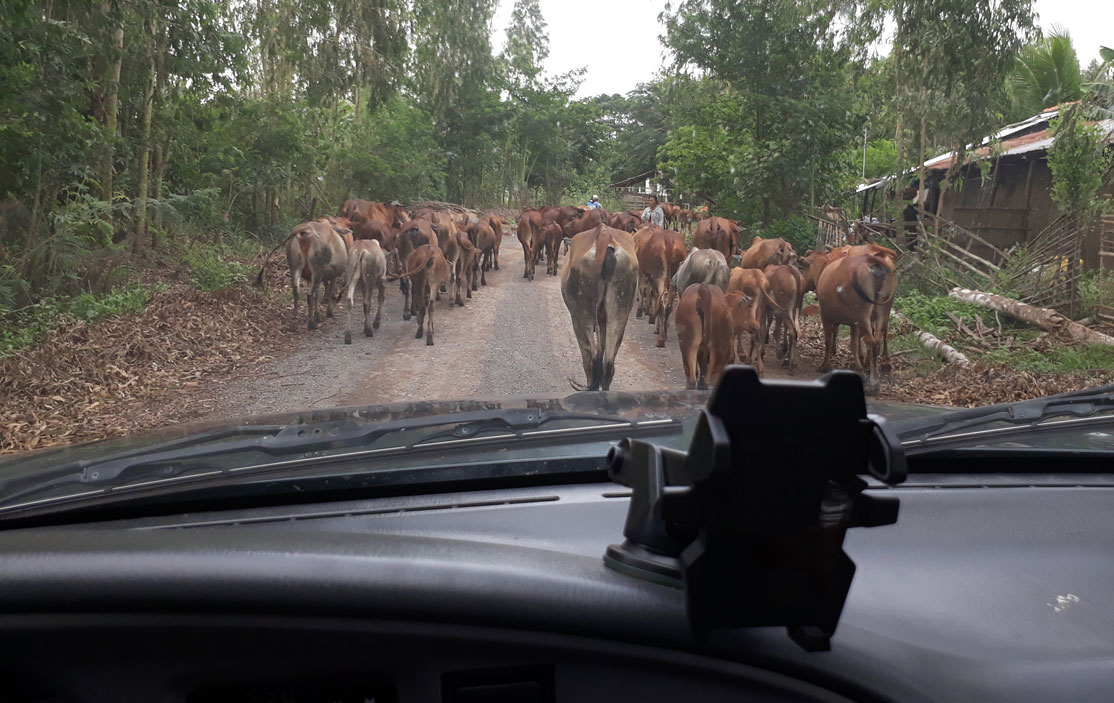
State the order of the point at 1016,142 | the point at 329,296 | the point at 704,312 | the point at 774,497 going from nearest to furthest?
the point at 774,497 < the point at 704,312 < the point at 329,296 < the point at 1016,142

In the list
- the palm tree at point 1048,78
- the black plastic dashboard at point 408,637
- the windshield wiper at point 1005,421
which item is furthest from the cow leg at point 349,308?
the palm tree at point 1048,78

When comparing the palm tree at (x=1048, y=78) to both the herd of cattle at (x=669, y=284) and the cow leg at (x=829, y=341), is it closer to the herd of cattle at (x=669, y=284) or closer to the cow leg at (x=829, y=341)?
the herd of cattle at (x=669, y=284)

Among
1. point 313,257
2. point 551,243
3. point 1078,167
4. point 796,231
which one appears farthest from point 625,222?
point 1078,167

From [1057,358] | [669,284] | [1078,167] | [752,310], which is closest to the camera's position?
[1057,358]

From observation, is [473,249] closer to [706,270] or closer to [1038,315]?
[706,270]

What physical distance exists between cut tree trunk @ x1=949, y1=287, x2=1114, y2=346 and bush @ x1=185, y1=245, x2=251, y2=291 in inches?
376

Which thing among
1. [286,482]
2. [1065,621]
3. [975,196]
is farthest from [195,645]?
[975,196]

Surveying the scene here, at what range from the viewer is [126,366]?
302 inches

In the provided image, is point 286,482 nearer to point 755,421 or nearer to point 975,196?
point 755,421

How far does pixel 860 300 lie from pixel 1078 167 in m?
4.86

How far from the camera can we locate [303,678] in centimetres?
141

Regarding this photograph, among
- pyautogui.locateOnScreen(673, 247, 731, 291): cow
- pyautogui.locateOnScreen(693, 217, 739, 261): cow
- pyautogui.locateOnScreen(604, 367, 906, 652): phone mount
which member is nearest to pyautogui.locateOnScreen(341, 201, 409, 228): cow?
pyautogui.locateOnScreen(693, 217, 739, 261): cow

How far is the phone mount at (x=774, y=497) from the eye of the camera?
1176 millimetres

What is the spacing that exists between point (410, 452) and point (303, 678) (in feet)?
3.67
